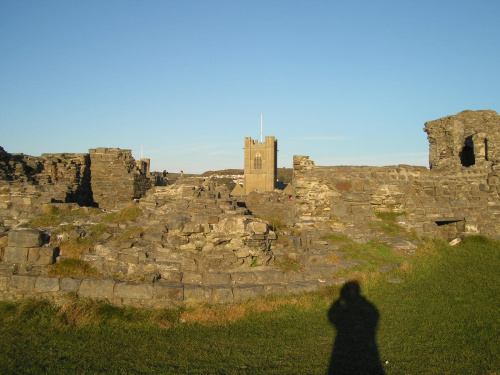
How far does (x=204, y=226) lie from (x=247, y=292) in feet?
5.68

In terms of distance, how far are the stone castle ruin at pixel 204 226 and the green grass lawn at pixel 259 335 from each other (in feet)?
1.62

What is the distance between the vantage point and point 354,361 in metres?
4.62

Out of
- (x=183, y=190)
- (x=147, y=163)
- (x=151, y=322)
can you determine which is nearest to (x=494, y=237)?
(x=183, y=190)

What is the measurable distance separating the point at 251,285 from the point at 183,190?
12.0ft

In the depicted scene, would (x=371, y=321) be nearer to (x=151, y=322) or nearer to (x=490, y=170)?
(x=151, y=322)

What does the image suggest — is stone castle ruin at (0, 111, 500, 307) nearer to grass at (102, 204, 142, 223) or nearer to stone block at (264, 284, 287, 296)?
stone block at (264, 284, 287, 296)

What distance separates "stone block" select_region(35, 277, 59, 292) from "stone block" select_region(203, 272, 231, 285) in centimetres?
274

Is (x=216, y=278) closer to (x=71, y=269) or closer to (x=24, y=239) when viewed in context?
(x=71, y=269)

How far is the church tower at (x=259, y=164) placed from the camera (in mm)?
77688

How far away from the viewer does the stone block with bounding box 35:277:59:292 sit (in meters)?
6.89

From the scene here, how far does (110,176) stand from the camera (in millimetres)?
15742

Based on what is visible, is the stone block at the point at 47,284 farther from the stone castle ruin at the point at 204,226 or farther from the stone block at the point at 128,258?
the stone block at the point at 128,258

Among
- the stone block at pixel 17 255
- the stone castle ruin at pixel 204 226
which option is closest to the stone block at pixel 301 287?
the stone castle ruin at pixel 204 226

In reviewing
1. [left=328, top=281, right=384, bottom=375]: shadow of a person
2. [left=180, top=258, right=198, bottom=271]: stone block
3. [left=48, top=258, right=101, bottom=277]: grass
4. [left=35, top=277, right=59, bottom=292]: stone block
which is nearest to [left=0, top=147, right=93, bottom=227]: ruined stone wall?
[left=48, top=258, right=101, bottom=277]: grass
